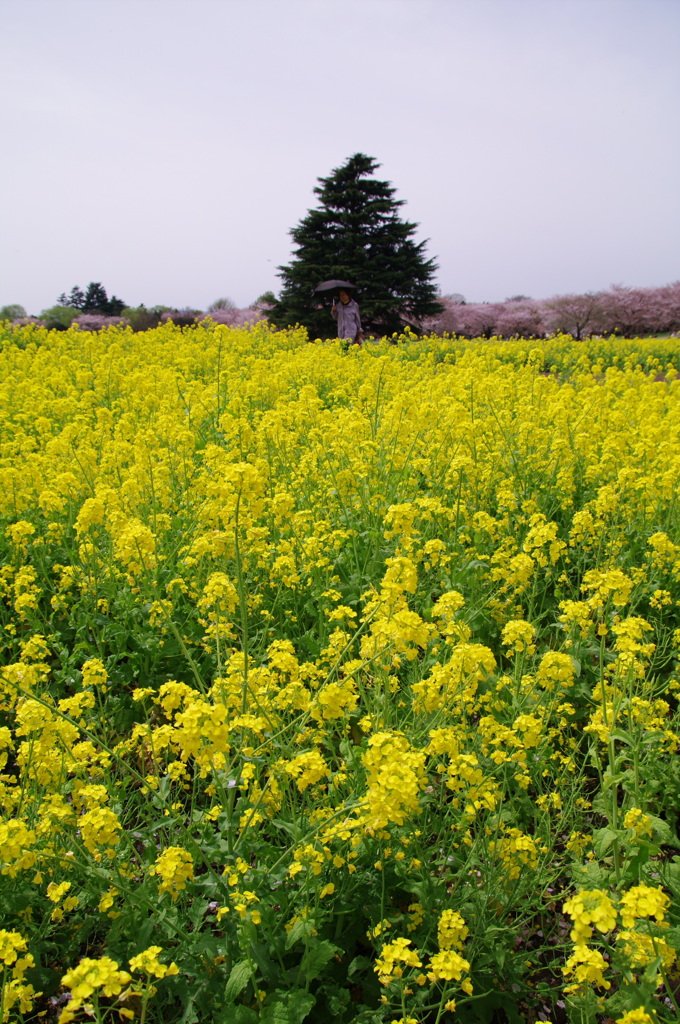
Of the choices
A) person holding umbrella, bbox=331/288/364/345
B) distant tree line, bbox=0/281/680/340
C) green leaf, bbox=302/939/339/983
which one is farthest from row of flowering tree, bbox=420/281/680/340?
green leaf, bbox=302/939/339/983

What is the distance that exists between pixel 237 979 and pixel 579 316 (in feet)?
94.5

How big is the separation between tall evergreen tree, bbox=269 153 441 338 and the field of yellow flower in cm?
2279

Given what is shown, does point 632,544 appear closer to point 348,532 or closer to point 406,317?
point 348,532

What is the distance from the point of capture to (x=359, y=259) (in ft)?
86.5

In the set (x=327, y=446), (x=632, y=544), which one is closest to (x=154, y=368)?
(x=327, y=446)

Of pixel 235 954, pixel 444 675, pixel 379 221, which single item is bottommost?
pixel 235 954

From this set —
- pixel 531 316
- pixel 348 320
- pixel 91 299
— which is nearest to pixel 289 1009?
pixel 348 320

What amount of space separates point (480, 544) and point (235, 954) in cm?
261

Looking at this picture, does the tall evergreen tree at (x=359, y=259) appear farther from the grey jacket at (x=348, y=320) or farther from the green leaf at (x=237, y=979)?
the green leaf at (x=237, y=979)

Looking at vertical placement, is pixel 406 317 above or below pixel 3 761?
above

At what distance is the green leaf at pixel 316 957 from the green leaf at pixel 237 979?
140 millimetres

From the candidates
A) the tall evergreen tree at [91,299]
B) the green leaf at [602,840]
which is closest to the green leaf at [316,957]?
the green leaf at [602,840]

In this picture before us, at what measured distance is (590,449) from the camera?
4922 mm

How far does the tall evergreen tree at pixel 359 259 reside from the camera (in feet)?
85.3
